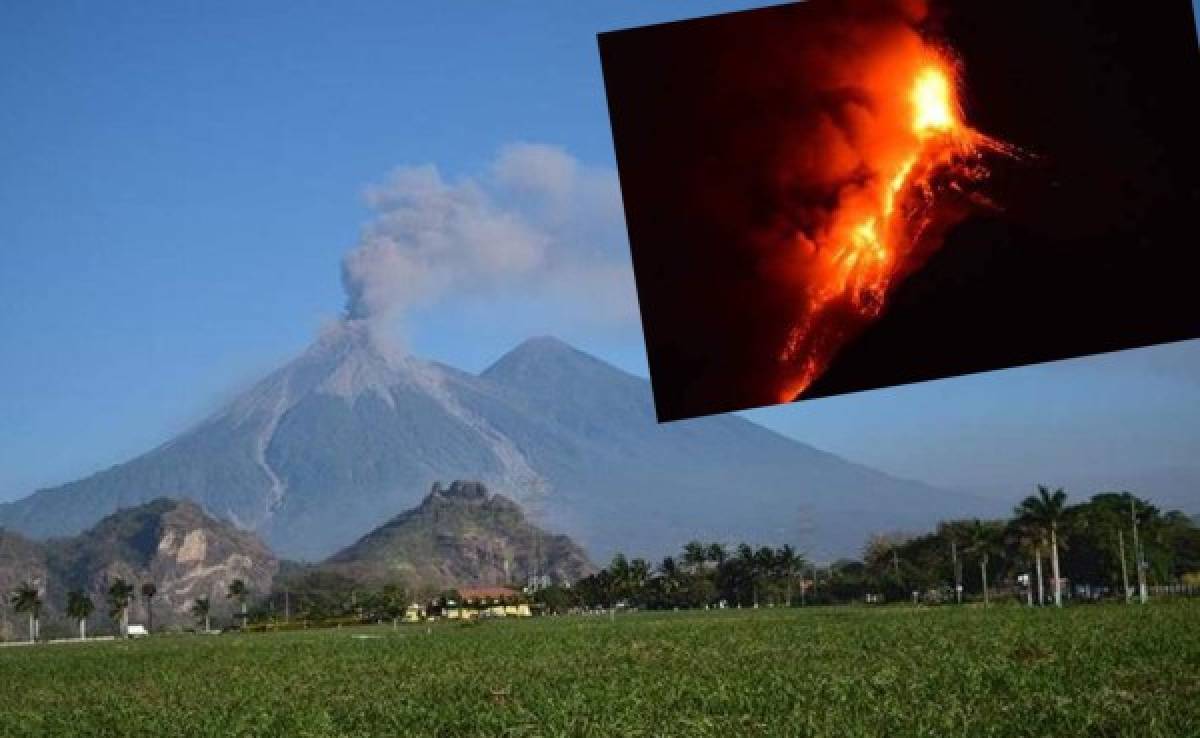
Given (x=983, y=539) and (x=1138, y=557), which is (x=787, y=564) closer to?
(x=983, y=539)

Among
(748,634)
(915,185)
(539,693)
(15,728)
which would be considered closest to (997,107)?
(915,185)

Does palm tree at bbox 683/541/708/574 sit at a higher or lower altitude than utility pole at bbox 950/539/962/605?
higher

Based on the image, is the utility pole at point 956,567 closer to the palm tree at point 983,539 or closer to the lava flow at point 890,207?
the palm tree at point 983,539

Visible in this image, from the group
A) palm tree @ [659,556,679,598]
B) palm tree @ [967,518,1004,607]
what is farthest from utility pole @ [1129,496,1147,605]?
palm tree @ [659,556,679,598]

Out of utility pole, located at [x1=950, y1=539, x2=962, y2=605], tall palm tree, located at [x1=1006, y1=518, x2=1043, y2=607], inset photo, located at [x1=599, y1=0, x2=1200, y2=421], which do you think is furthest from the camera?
utility pole, located at [x1=950, y1=539, x2=962, y2=605]

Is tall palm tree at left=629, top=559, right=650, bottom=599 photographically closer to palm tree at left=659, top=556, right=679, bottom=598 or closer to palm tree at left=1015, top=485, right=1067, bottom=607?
palm tree at left=659, top=556, right=679, bottom=598

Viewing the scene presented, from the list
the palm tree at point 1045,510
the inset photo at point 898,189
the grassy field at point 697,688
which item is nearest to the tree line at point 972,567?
the palm tree at point 1045,510
